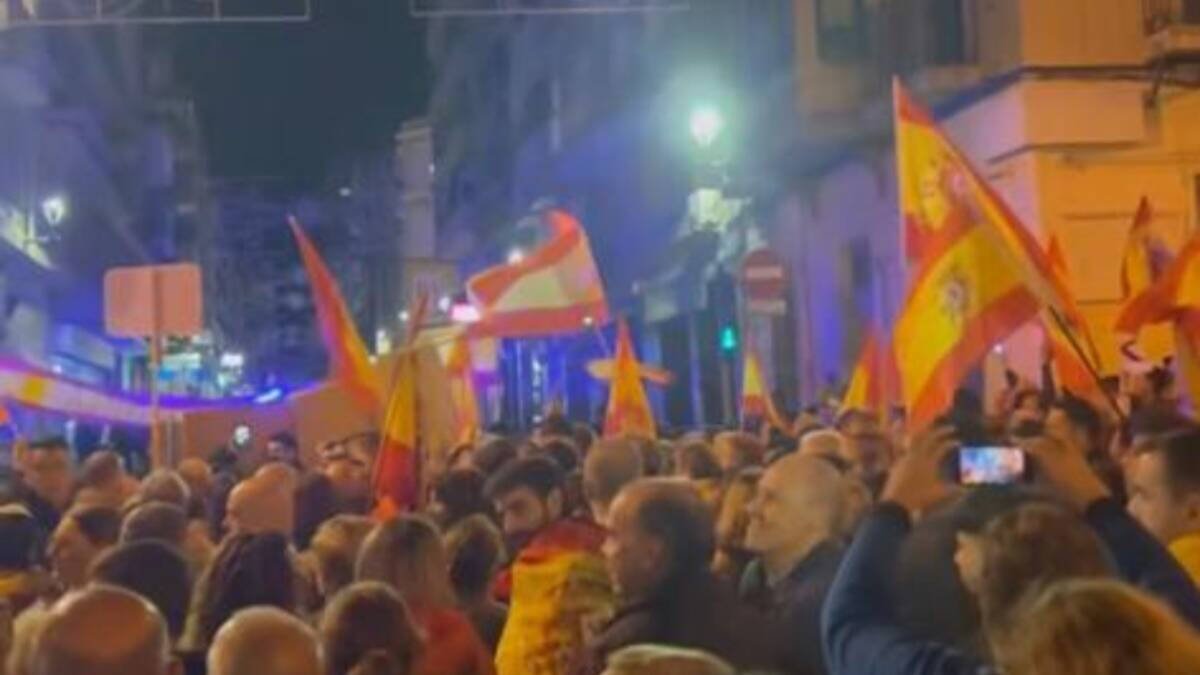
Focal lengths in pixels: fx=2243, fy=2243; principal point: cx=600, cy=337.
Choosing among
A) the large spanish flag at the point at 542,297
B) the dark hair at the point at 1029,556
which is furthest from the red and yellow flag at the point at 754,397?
the dark hair at the point at 1029,556

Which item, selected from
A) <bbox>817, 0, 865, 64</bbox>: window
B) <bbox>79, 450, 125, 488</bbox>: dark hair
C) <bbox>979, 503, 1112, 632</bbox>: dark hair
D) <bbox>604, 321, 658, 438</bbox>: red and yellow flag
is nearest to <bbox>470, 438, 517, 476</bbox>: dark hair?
<bbox>79, 450, 125, 488</bbox>: dark hair

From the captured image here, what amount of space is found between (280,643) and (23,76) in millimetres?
39726

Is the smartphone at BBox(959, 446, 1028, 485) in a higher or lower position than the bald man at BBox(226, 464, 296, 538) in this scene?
higher

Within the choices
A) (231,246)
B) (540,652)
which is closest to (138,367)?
(540,652)

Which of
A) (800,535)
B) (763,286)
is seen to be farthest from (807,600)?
(763,286)

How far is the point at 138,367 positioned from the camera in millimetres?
60000

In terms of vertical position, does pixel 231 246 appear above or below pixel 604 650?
above

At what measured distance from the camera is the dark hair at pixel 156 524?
8406mm

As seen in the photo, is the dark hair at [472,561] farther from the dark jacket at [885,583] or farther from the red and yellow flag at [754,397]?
the red and yellow flag at [754,397]

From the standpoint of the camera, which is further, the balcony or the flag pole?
the balcony

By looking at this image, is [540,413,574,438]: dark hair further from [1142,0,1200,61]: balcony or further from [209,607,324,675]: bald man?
[209,607,324,675]: bald man

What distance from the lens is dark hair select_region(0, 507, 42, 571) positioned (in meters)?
8.48

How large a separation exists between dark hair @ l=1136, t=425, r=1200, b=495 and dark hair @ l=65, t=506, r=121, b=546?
4.24m

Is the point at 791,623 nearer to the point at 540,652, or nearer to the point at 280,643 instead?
the point at 540,652
